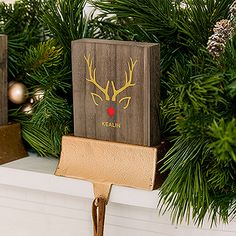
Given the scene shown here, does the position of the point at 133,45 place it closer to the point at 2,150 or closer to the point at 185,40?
the point at 185,40

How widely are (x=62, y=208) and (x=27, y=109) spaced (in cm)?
14

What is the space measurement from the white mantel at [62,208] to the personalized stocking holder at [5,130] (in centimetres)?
1

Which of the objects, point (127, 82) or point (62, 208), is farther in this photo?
point (62, 208)

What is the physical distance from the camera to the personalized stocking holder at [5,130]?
3.03 feet

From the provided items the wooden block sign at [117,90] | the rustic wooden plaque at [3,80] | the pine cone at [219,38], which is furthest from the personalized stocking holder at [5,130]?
the pine cone at [219,38]

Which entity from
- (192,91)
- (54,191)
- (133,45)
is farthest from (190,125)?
(54,191)

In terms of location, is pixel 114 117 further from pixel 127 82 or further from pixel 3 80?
pixel 3 80

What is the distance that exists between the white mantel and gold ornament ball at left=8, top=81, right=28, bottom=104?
0.27 ft

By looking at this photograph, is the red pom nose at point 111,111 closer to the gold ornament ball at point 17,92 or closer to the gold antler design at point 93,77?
the gold antler design at point 93,77

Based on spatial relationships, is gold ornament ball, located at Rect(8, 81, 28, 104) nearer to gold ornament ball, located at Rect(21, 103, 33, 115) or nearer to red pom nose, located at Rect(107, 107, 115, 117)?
gold ornament ball, located at Rect(21, 103, 33, 115)

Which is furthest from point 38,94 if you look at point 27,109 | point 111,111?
point 111,111

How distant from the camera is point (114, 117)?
0.84 m

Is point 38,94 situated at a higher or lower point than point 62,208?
higher

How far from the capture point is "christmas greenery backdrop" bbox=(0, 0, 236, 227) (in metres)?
0.73
